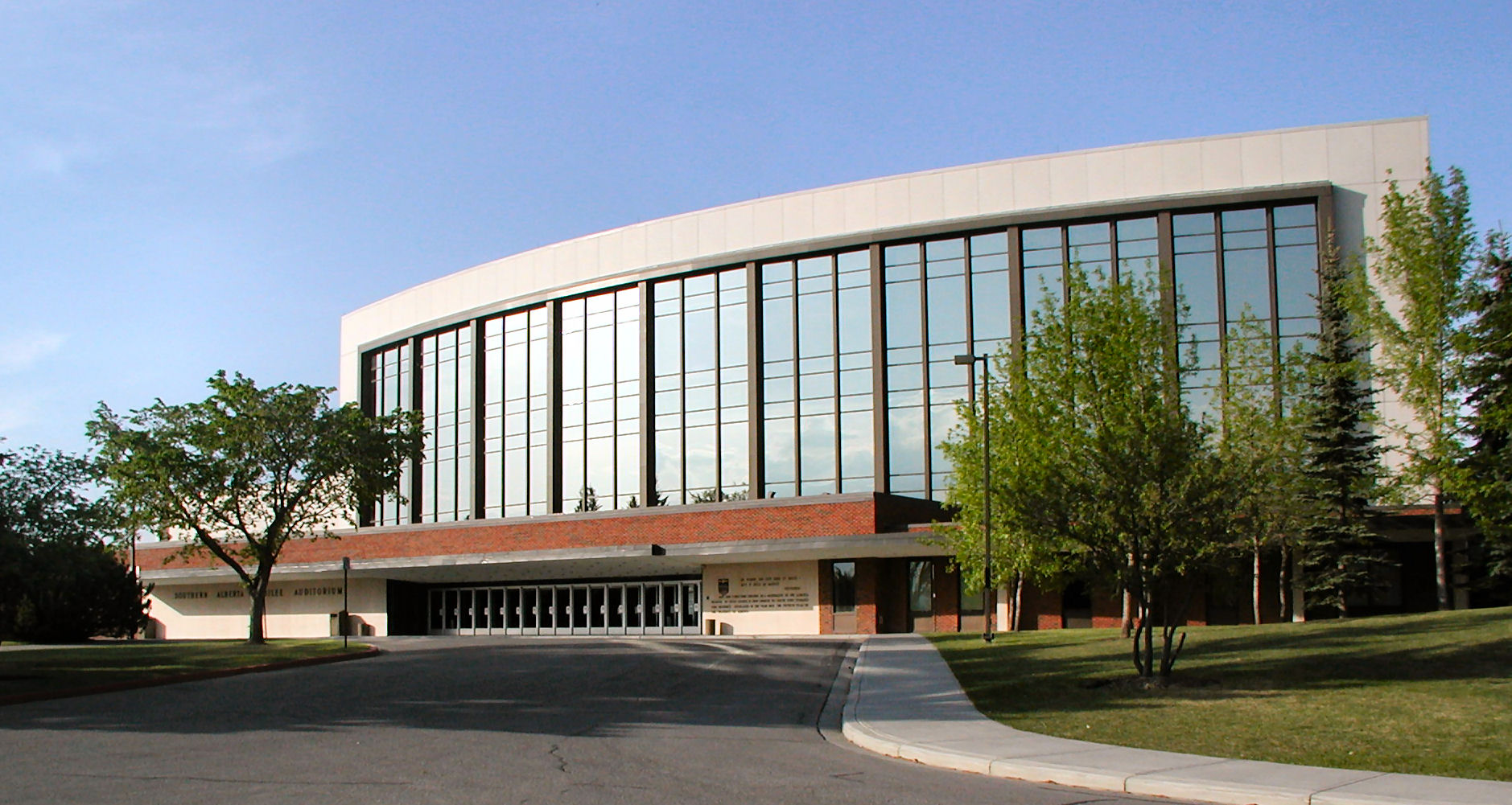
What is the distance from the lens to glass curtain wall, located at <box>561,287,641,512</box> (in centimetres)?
5588

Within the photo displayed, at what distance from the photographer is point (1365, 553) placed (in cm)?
4022

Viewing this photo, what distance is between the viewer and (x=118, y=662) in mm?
31422

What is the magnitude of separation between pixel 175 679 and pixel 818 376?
30.7 metres

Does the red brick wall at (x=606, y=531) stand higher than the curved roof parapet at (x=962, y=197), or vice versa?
the curved roof parapet at (x=962, y=197)

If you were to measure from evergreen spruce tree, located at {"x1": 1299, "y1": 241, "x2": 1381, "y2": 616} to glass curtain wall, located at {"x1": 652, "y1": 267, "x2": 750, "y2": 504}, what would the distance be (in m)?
22.9

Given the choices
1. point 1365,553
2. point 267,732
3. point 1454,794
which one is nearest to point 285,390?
point 267,732

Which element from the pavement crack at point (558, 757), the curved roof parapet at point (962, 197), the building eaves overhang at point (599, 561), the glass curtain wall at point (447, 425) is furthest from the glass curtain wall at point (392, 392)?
the pavement crack at point (558, 757)

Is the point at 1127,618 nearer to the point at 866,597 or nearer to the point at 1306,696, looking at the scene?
the point at 866,597

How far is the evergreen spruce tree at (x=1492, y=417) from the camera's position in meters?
22.8

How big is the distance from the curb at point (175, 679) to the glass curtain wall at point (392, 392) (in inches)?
1261

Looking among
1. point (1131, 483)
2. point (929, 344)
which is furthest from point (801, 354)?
point (1131, 483)

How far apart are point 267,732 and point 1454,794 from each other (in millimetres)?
12991

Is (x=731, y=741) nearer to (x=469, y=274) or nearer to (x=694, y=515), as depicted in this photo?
(x=694, y=515)

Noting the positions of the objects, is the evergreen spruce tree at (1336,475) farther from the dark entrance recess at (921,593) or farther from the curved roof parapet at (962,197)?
the dark entrance recess at (921,593)
